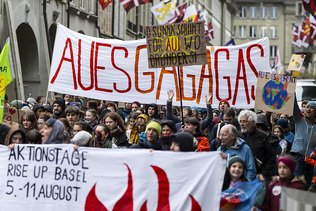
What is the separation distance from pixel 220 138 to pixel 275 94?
3.72 m

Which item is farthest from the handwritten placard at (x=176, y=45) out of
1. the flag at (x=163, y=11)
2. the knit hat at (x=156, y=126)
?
the flag at (x=163, y=11)

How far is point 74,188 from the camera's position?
29.8 ft

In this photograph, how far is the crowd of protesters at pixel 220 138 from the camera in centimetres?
851

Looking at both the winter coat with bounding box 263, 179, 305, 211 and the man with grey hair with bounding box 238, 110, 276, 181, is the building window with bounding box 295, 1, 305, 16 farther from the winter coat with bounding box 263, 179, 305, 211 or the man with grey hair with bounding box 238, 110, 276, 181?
the winter coat with bounding box 263, 179, 305, 211

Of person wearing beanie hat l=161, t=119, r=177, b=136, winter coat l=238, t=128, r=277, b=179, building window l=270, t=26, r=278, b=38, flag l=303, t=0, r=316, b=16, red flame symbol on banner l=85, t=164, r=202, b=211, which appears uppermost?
building window l=270, t=26, r=278, b=38

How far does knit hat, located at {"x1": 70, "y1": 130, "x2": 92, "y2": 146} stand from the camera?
32.7 feet

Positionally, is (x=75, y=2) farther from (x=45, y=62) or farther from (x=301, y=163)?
(x=301, y=163)

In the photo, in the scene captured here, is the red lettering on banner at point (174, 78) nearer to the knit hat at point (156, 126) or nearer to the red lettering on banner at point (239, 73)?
the red lettering on banner at point (239, 73)

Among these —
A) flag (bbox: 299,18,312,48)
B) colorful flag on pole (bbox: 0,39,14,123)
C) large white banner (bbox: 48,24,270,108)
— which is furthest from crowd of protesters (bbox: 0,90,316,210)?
flag (bbox: 299,18,312,48)

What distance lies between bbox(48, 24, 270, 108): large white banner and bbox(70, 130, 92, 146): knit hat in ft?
15.9

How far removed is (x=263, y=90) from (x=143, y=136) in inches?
103

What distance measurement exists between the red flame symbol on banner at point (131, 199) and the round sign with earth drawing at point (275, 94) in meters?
4.88

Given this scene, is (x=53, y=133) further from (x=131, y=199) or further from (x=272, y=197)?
(x=272, y=197)

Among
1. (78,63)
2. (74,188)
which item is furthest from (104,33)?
(74,188)
